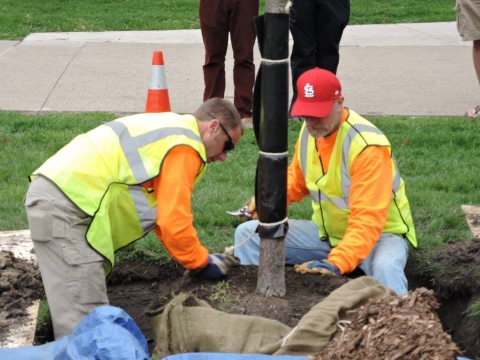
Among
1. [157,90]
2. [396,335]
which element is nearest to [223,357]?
[396,335]

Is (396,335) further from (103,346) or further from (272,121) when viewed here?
(272,121)

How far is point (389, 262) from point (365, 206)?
317 millimetres

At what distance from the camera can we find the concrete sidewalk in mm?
9031

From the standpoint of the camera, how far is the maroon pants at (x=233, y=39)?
7863mm

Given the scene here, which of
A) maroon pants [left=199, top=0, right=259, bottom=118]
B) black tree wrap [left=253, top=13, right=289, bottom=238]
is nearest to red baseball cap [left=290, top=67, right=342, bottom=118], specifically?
black tree wrap [left=253, top=13, right=289, bottom=238]

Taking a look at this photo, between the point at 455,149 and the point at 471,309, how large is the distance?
322cm

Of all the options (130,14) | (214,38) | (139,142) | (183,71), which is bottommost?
(130,14)

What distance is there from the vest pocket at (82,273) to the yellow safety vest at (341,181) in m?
1.36

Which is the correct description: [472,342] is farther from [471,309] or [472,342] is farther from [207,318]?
[207,318]

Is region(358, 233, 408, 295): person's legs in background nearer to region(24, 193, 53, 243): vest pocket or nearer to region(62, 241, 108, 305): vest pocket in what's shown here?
region(62, 241, 108, 305): vest pocket

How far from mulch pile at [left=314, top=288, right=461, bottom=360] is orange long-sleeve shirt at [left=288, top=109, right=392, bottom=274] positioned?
1.10m

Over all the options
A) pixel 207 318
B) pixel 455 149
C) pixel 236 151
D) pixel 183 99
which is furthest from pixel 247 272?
pixel 183 99

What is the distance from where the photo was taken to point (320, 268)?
4242 mm

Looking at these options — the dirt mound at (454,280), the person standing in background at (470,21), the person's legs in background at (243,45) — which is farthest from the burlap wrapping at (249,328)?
the person standing in background at (470,21)
